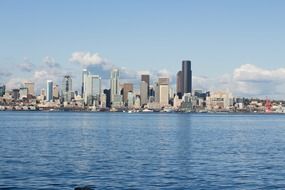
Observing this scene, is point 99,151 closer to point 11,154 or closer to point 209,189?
point 11,154

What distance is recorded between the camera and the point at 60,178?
1746 inches

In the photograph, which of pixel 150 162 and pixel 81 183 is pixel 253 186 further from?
pixel 150 162

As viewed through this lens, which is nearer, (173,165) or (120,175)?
(120,175)

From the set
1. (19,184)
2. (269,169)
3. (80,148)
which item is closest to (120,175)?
(19,184)

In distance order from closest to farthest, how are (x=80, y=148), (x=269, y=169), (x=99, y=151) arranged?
(x=269, y=169) → (x=99, y=151) → (x=80, y=148)

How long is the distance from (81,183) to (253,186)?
41.3 ft

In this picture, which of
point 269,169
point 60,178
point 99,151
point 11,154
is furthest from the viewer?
point 99,151

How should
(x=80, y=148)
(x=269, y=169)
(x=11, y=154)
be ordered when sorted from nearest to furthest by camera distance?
(x=269, y=169) < (x=11, y=154) < (x=80, y=148)

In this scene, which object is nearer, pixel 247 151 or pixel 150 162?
pixel 150 162

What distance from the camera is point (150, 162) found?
56.6m

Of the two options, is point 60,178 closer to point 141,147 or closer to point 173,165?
point 173,165

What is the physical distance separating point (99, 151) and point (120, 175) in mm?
22563

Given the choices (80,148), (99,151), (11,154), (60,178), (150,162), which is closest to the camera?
(60,178)

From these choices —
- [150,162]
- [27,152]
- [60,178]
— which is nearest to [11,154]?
[27,152]
